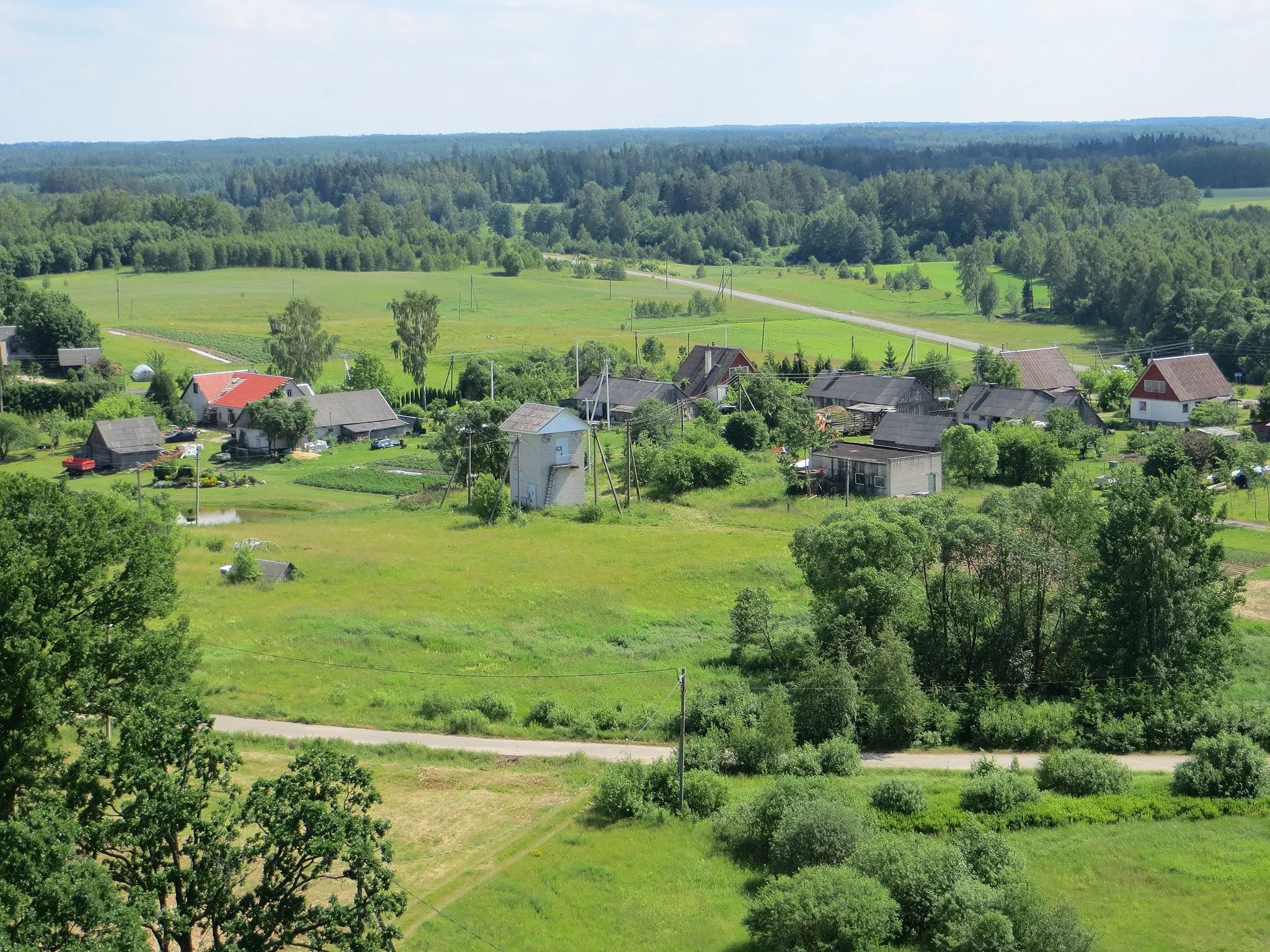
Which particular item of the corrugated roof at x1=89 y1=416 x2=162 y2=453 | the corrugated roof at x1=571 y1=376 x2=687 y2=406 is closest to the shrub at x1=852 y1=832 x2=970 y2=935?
the corrugated roof at x1=571 y1=376 x2=687 y2=406

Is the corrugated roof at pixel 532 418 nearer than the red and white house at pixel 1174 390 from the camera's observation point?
Yes

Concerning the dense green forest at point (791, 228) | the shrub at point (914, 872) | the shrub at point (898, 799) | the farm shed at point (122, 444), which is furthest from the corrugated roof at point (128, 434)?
the dense green forest at point (791, 228)

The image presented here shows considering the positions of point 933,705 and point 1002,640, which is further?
point 1002,640

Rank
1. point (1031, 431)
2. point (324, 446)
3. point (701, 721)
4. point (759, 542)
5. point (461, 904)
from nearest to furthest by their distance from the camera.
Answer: point (461, 904)
point (701, 721)
point (759, 542)
point (1031, 431)
point (324, 446)

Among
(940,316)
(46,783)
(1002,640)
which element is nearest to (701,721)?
(1002,640)

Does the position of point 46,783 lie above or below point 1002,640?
above

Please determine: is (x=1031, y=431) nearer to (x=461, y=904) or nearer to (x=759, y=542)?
(x=759, y=542)

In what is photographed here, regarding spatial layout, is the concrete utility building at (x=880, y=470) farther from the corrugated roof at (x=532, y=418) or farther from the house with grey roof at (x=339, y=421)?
the house with grey roof at (x=339, y=421)

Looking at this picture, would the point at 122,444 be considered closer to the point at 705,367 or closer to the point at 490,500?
the point at 490,500
